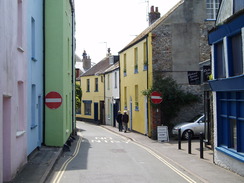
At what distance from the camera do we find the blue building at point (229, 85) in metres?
11.2

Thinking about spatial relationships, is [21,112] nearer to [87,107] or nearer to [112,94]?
[112,94]

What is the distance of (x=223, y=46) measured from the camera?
508 inches

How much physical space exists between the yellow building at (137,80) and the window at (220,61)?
12.1 m

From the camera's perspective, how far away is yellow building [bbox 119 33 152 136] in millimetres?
26422

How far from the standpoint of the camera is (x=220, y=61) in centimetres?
1334

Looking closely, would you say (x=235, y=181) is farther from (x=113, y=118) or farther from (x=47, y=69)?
(x=113, y=118)

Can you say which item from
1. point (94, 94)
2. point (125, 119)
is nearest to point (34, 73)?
point (125, 119)

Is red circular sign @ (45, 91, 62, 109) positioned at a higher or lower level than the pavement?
higher

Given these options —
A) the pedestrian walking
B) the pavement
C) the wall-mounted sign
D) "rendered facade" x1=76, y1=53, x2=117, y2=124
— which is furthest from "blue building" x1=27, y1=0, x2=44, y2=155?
"rendered facade" x1=76, y1=53, x2=117, y2=124

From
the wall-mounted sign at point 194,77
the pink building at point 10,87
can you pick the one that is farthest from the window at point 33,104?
the wall-mounted sign at point 194,77

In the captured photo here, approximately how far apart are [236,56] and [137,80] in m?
18.2

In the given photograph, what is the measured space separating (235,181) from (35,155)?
Answer: 7.68 meters

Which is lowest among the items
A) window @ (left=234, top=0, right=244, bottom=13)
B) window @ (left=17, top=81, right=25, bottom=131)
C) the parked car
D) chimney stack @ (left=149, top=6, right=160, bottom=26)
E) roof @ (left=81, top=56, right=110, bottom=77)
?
the parked car

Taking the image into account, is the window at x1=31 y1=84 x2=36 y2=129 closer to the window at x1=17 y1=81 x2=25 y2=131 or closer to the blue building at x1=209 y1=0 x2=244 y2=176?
the window at x1=17 y1=81 x2=25 y2=131
